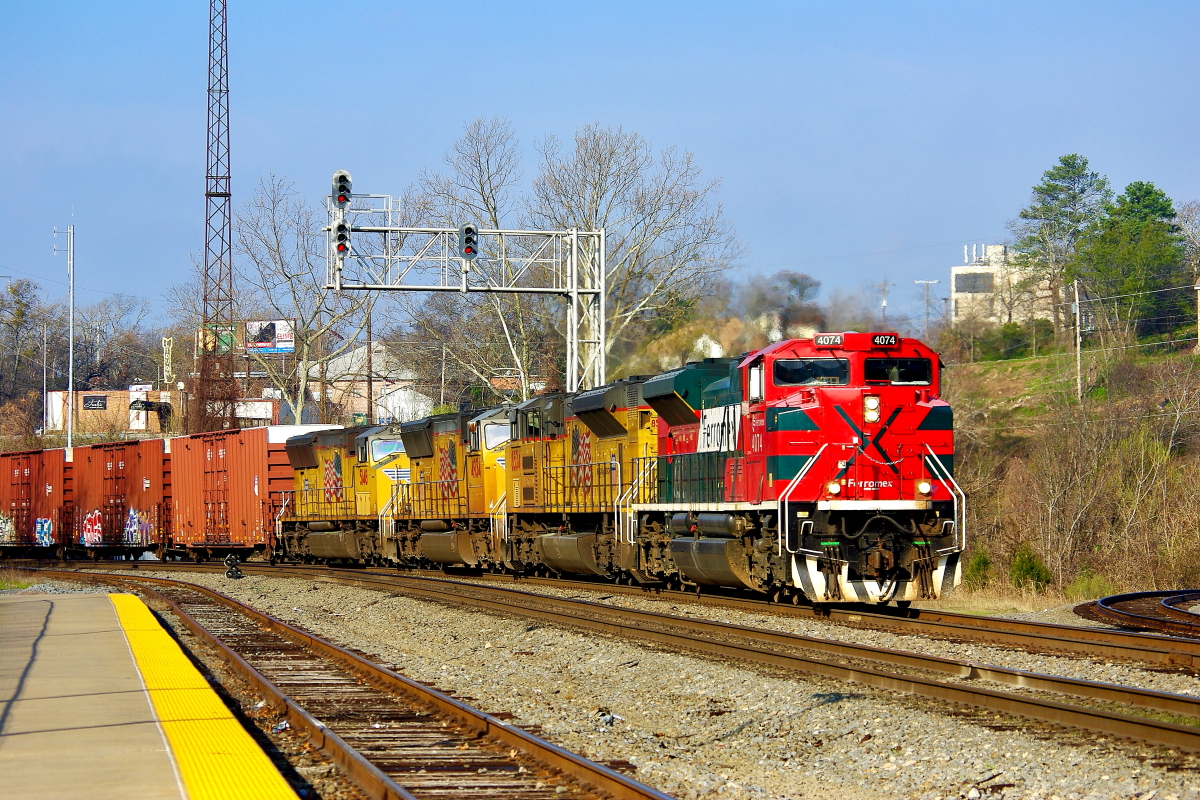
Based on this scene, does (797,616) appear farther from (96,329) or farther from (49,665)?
(96,329)

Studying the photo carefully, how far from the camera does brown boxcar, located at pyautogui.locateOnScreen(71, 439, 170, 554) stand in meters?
35.3

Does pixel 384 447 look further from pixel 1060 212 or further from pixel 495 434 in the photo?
pixel 1060 212

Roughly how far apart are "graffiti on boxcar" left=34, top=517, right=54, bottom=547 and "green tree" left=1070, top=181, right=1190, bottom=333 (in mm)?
45528

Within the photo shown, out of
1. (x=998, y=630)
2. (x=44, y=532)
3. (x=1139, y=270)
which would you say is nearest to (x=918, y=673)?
(x=998, y=630)

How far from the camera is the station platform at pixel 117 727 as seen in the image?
6207 millimetres

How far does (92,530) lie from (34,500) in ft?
12.1

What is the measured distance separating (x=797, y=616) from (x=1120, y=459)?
794 inches

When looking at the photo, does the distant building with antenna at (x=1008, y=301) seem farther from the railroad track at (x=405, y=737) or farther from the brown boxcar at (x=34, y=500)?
the railroad track at (x=405, y=737)

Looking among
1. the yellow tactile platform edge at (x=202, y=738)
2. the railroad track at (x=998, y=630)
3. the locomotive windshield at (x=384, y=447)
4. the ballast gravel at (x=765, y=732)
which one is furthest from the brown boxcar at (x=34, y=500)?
the ballast gravel at (x=765, y=732)

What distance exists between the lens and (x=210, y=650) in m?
13.7

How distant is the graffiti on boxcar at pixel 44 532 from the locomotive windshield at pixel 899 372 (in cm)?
3214

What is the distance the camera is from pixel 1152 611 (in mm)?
15523

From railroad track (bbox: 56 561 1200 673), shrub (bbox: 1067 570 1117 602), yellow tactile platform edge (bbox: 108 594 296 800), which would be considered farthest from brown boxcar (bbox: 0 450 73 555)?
shrub (bbox: 1067 570 1117 602)

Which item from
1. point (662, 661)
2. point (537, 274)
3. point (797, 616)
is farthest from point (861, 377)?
point (537, 274)
